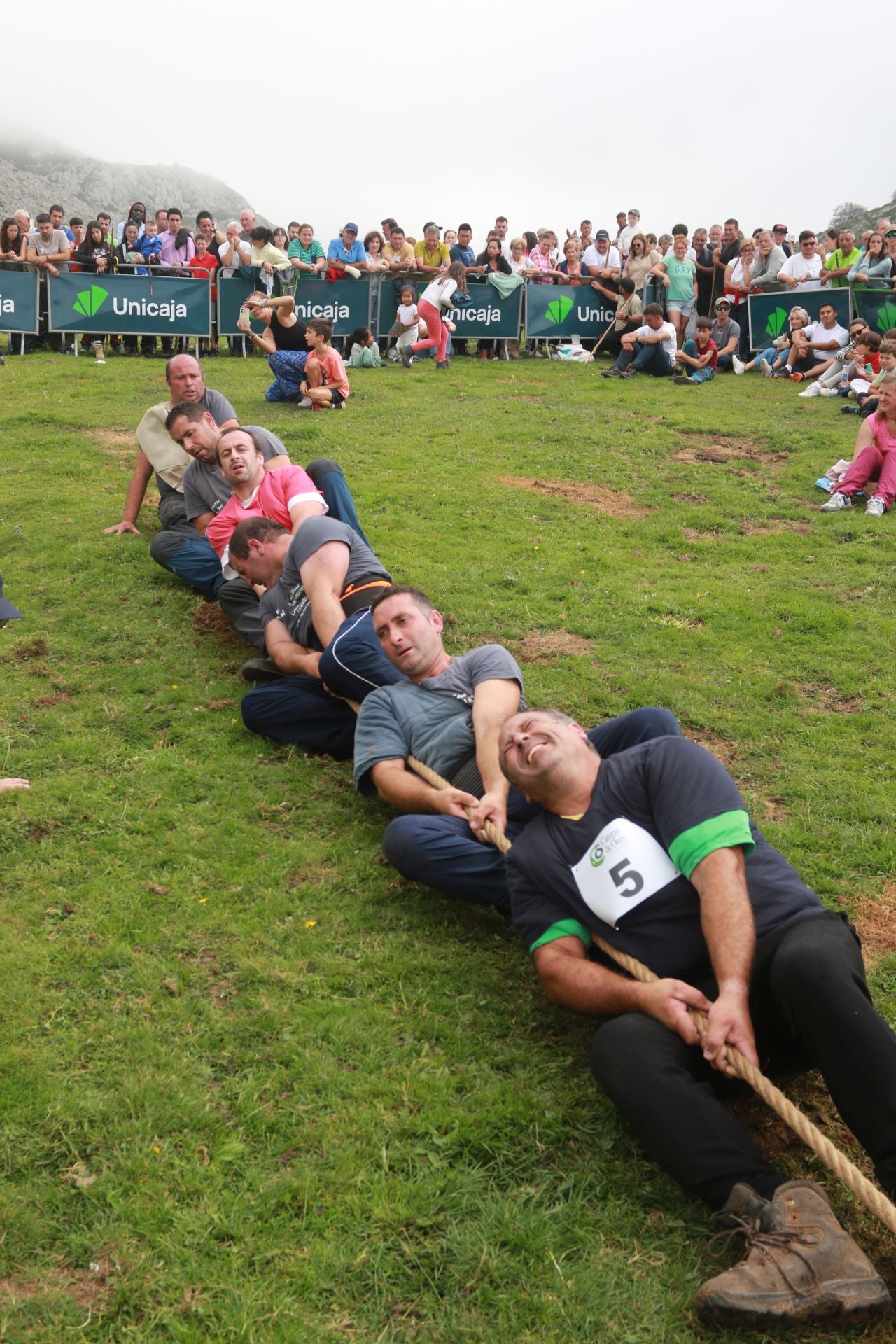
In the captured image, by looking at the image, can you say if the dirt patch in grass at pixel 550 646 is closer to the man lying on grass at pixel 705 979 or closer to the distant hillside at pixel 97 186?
the man lying on grass at pixel 705 979

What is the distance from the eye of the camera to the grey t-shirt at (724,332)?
17031 millimetres

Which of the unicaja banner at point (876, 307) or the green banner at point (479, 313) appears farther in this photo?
the green banner at point (479, 313)

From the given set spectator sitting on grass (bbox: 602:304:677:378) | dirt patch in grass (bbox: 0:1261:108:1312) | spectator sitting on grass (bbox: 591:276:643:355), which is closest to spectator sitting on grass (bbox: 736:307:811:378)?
spectator sitting on grass (bbox: 591:276:643:355)

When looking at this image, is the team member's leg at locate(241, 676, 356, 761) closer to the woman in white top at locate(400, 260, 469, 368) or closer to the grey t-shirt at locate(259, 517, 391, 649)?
the grey t-shirt at locate(259, 517, 391, 649)

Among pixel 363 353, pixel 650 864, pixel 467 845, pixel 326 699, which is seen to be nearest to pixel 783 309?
pixel 363 353

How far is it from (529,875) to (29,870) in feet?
7.22

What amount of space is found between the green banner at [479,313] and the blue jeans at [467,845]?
46.7 feet

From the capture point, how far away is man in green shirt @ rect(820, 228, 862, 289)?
650 inches

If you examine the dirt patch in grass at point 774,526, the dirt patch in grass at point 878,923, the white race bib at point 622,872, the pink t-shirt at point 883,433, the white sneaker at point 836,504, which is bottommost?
the dirt patch in grass at point 878,923

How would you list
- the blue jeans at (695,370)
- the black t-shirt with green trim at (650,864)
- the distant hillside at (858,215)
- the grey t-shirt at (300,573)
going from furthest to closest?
the distant hillside at (858,215) → the blue jeans at (695,370) → the grey t-shirt at (300,573) → the black t-shirt with green trim at (650,864)

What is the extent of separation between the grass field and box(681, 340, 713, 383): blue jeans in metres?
6.95

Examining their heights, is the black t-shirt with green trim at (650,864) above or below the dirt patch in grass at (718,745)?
above

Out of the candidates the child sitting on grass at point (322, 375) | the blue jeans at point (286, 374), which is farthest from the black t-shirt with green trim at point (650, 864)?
the blue jeans at point (286, 374)

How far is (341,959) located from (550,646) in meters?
3.25
